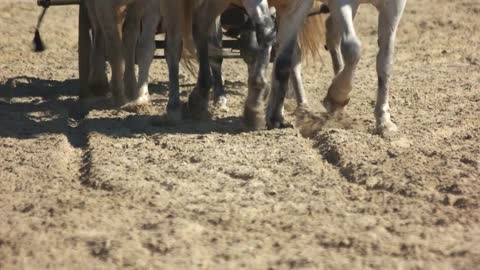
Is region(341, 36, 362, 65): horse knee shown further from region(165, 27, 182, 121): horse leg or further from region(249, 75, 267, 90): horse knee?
region(165, 27, 182, 121): horse leg

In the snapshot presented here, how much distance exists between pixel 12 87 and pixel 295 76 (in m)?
3.22

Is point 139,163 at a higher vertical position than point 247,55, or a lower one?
lower

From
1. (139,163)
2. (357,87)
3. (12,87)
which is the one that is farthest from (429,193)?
(12,87)

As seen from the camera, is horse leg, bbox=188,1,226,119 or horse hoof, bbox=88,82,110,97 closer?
horse leg, bbox=188,1,226,119

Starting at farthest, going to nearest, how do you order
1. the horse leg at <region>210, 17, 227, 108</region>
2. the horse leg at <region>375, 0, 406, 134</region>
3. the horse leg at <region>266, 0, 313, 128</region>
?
the horse leg at <region>210, 17, 227, 108</region> → the horse leg at <region>266, 0, 313, 128</region> → the horse leg at <region>375, 0, 406, 134</region>

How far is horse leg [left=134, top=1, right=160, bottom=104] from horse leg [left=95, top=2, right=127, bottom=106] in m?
0.21

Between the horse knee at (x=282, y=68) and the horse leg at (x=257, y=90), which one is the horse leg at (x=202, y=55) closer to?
the horse leg at (x=257, y=90)

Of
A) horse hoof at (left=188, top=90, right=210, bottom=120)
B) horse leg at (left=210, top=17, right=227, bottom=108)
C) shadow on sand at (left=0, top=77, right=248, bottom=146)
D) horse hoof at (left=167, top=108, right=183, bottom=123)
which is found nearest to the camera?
shadow on sand at (left=0, top=77, right=248, bottom=146)

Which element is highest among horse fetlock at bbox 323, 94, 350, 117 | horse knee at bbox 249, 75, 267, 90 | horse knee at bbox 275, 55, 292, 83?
horse knee at bbox 275, 55, 292, 83

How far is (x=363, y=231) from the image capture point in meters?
4.62

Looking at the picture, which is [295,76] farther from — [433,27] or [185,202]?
[433,27]

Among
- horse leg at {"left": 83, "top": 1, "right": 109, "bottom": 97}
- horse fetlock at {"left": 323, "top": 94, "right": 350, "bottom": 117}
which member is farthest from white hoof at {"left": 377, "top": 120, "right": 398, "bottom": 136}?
horse leg at {"left": 83, "top": 1, "right": 109, "bottom": 97}

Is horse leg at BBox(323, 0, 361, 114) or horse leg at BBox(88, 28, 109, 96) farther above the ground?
horse leg at BBox(323, 0, 361, 114)

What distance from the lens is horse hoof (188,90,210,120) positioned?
7707mm
